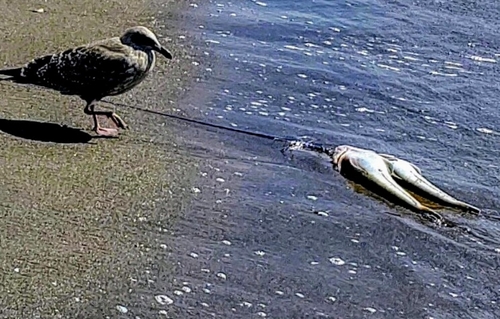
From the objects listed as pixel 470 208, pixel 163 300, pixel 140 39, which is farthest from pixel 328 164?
pixel 163 300

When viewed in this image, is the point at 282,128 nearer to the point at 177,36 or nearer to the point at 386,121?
→ the point at 386,121

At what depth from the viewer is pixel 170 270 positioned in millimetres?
4344

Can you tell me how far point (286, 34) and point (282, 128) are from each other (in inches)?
77.1

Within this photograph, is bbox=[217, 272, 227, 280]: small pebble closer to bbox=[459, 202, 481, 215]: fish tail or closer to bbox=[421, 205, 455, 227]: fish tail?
bbox=[421, 205, 455, 227]: fish tail

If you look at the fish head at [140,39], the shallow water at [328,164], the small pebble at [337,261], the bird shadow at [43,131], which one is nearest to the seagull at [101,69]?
the fish head at [140,39]

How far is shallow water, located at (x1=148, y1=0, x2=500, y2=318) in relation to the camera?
4.34m

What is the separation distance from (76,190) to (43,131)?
0.79 metres

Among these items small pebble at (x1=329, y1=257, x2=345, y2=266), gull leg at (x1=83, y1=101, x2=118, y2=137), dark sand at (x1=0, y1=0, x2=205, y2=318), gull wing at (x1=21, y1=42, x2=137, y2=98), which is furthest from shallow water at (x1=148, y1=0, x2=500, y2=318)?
gull wing at (x1=21, y1=42, x2=137, y2=98)

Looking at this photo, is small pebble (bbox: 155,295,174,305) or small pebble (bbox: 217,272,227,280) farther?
small pebble (bbox: 217,272,227,280)

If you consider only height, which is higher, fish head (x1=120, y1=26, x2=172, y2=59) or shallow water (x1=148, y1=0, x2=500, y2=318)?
fish head (x1=120, y1=26, x2=172, y2=59)

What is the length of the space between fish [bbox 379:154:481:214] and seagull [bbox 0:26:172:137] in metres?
1.56

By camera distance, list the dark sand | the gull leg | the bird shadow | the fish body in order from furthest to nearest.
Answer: the gull leg < the bird shadow < the fish body < the dark sand

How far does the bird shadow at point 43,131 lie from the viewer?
5.57m

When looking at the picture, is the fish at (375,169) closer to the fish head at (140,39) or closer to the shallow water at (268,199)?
the shallow water at (268,199)
